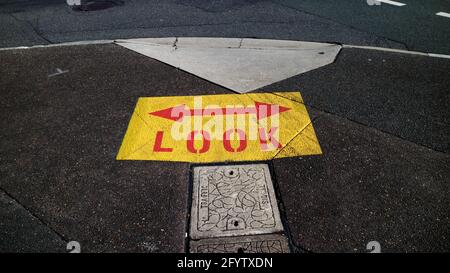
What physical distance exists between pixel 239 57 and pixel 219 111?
201 cm

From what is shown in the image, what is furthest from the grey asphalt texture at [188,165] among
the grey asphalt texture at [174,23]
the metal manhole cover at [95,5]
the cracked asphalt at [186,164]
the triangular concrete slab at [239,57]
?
the metal manhole cover at [95,5]

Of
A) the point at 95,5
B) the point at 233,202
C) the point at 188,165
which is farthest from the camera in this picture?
the point at 95,5

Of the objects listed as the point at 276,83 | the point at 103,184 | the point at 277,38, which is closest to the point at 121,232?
the point at 103,184

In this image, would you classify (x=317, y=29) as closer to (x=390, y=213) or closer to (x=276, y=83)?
(x=276, y=83)

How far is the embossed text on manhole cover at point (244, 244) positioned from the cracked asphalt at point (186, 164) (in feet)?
0.45

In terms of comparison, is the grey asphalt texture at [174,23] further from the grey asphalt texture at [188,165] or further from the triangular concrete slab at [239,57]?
the grey asphalt texture at [188,165]

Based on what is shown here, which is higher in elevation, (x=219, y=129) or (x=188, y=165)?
(x=219, y=129)

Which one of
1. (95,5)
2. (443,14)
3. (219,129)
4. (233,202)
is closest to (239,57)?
(219,129)

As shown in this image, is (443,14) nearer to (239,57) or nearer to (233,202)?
(239,57)

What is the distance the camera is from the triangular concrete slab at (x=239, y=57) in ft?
18.7

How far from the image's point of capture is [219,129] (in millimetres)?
4422
